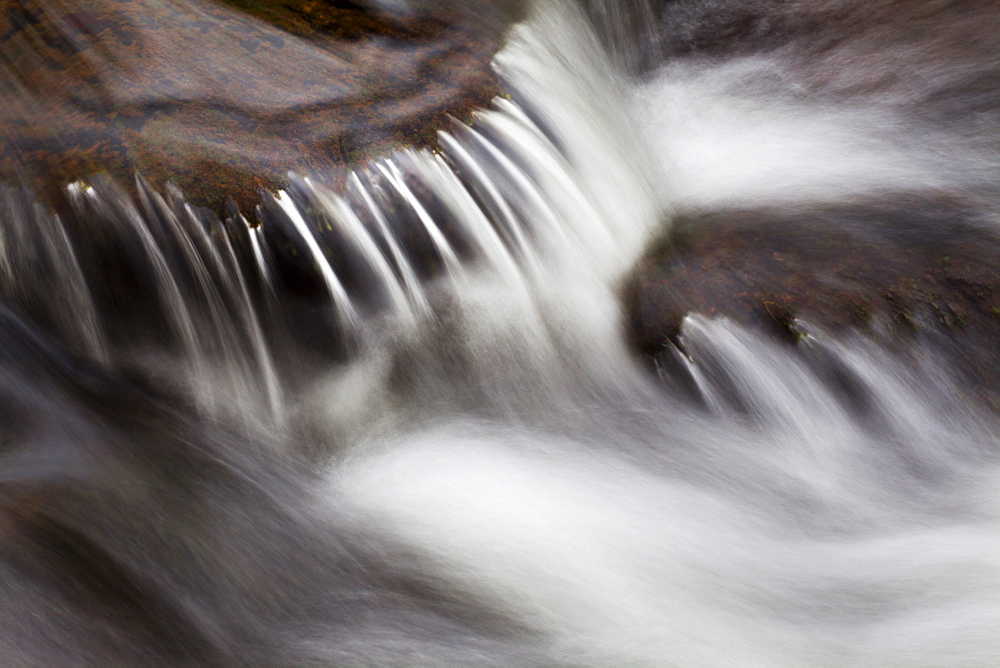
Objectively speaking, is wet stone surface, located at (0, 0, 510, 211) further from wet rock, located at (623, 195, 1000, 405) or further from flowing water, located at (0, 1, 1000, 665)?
wet rock, located at (623, 195, 1000, 405)

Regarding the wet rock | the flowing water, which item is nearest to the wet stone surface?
the flowing water

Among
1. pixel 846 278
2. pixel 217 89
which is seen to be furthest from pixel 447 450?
pixel 846 278

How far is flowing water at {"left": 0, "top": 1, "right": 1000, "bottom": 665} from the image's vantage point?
2.06 metres

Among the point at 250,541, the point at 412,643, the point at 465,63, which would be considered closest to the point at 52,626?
the point at 250,541

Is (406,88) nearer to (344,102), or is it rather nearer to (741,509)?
(344,102)

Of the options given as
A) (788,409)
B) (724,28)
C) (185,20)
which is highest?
(724,28)

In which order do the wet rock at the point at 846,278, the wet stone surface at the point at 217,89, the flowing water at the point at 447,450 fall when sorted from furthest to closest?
the wet rock at the point at 846,278, the wet stone surface at the point at 217,89, the flowing water at the point at 447,450


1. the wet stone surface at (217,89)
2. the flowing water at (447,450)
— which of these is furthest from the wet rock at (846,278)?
the wet stone surface at (217,89)

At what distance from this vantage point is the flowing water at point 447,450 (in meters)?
2.06

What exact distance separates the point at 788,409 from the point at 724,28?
6.71 ft

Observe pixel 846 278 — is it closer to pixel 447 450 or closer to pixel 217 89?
pixel 447 450

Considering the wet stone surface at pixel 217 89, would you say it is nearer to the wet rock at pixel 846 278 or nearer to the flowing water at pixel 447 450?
the flowing water at pixel 447 450

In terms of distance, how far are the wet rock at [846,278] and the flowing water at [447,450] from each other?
3.1 inches

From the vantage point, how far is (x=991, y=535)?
2242 millimetres
